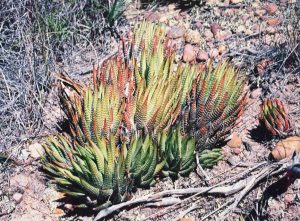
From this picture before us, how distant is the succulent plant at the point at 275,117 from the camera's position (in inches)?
151

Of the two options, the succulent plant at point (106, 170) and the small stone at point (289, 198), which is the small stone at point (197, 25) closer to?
the succulent plant at point (106, 170)

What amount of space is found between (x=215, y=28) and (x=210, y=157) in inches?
67.9

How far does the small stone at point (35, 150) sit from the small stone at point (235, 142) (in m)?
1.65

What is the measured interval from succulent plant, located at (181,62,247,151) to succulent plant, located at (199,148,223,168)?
0.05 meters

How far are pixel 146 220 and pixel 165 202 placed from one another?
0.67 feet

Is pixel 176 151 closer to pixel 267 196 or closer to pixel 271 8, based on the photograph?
pixel 267 196

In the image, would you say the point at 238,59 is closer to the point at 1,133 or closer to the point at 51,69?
the point at 51,69

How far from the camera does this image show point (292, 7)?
462cm

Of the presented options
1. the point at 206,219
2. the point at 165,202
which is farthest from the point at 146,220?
the point at 206,219

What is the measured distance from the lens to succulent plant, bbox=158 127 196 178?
364cm

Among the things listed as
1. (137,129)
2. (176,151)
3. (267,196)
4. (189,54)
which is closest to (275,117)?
(267,196)

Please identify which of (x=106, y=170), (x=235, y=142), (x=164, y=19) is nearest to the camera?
(x=106, y=170)

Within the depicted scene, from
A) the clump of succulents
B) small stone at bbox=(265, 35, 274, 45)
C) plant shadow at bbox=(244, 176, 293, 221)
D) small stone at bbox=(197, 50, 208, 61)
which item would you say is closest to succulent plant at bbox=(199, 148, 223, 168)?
the clump of succulents

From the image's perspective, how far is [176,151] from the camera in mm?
3641
